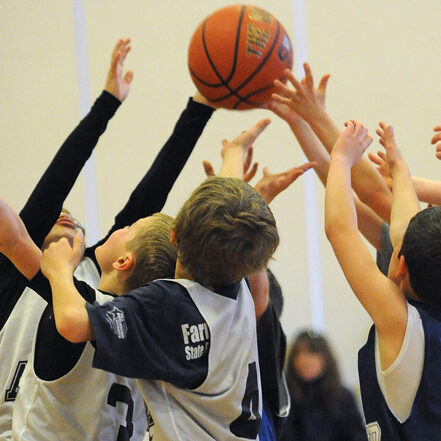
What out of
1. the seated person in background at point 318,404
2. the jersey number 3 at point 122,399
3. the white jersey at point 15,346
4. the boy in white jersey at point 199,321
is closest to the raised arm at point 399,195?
the boy in white jersey at point 199,321

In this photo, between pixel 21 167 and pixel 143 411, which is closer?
pixel 143 411

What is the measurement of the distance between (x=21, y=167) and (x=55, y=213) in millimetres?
2825

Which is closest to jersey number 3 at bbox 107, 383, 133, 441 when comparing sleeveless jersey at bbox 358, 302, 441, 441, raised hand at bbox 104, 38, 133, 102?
sleeveless jersey at bbox 358, 302, 441, 441

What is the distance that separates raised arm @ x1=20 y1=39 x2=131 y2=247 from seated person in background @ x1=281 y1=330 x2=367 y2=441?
1.61 m

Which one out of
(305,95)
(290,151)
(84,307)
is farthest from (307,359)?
(84,307)

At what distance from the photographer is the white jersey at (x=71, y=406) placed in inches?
66.7

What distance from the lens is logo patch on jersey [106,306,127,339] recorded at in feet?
4.69

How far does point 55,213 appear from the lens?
6.68ft

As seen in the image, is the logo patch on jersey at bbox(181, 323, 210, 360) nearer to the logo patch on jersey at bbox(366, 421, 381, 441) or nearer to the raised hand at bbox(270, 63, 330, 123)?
the logo patch on jersey at bbox(366, 421, 381, 441)

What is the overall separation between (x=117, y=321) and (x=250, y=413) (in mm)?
444

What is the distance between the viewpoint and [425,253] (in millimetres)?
1585

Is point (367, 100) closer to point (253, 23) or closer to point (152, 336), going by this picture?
point (253, 23)

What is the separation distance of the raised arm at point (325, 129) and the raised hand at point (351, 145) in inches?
8.4

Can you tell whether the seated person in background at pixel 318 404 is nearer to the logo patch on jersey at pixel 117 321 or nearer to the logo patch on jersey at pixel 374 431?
the logo patch on jersey at pixel 374 431
